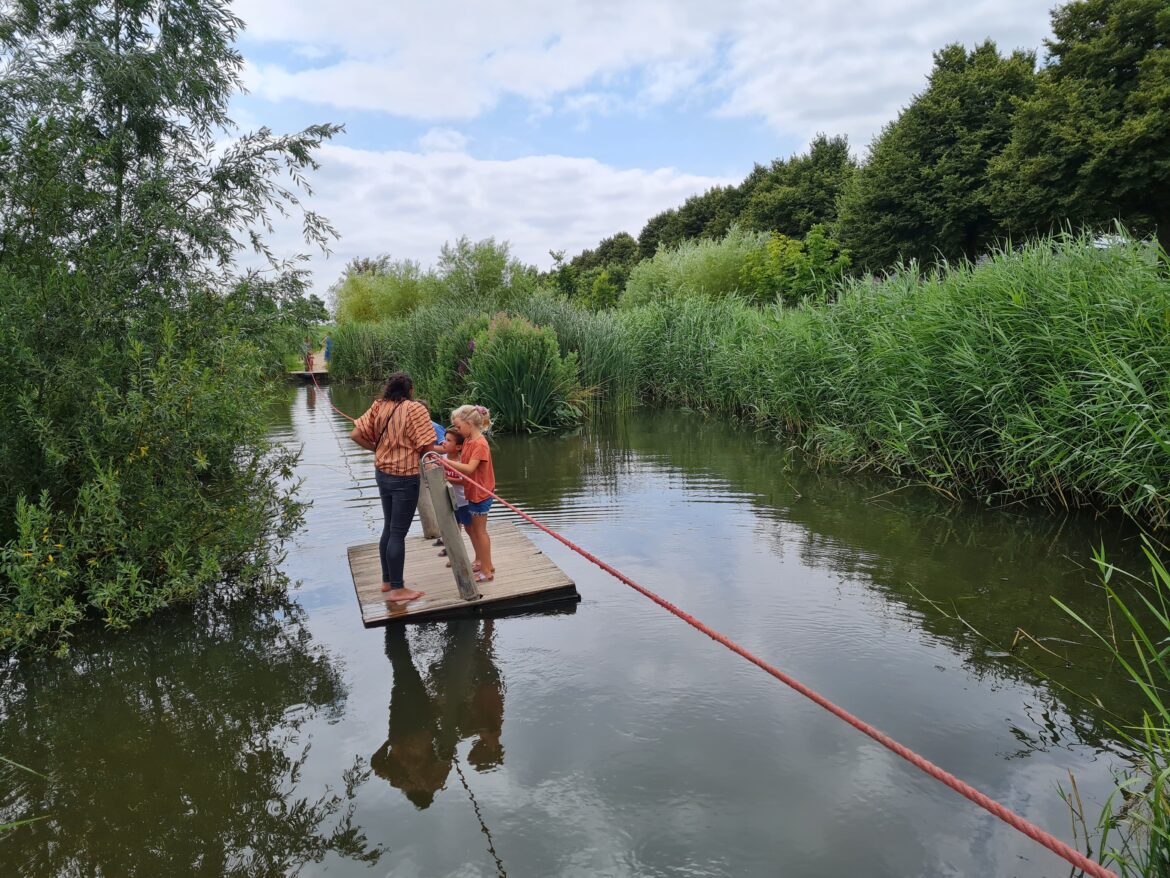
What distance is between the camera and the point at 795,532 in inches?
307

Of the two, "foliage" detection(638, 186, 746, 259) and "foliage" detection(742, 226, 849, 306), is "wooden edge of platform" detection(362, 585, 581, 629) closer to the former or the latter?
"foliage" detection(742, 226, 849, 306)

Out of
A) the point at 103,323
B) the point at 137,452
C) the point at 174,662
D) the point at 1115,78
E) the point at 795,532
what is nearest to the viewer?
the point at 174,662

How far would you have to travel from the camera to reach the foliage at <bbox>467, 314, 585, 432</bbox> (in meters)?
15.4

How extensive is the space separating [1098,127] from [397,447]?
84.1 feet

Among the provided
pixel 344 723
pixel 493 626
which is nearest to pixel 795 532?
pixel 493 626

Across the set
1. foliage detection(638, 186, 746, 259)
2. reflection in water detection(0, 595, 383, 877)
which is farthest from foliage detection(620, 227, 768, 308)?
reflection in water detection(0, 595, 383, 877)

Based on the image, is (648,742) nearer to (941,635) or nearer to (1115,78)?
(941,635)

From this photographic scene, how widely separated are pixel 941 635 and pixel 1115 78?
26.5 meters

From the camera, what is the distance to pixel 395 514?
5.52m

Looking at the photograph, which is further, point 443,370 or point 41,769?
point 443,370

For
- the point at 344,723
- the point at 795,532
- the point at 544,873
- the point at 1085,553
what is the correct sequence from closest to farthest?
the point at 544,873
the point at 344,723
the point at 1085,553
the point at 795,532

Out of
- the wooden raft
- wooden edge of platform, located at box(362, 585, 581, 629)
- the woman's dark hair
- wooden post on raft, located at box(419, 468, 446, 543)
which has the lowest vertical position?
wooden edge of platform, located at box(362, 585, 581, 629)

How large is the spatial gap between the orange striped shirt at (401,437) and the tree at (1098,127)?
79.1ft

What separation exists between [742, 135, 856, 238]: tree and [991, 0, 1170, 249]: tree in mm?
14825
